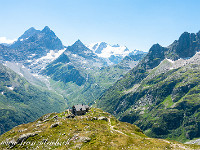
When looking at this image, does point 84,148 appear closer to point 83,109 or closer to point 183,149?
point 183,149

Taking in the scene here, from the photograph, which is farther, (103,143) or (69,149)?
(103,143)

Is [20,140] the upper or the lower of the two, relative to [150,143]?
upper

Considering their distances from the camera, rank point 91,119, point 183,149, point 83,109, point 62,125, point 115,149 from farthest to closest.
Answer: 1. point 83,109
2. point 91,119
3. point 62,125
4. point 183,149
5. point 115,149

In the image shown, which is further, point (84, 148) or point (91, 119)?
point (91, 119)

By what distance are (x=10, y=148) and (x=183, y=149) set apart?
3004 inches

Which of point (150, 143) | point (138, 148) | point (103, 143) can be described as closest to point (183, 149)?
point (150, 143)

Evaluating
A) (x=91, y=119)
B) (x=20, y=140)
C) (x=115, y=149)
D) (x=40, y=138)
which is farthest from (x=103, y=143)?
(x=91, y=119)

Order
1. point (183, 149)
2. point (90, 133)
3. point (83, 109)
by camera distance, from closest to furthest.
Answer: point (183, 149) → point (90, 133) → point (83, 109)

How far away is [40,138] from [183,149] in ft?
212

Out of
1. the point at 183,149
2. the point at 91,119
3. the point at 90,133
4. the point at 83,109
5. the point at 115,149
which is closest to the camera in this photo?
the point at 115,149

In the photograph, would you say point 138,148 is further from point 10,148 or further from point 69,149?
point 10,148

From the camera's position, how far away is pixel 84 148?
213 feet

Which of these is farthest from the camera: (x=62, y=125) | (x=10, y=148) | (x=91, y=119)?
(x=91, y=119)

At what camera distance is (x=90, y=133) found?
7925 cm
